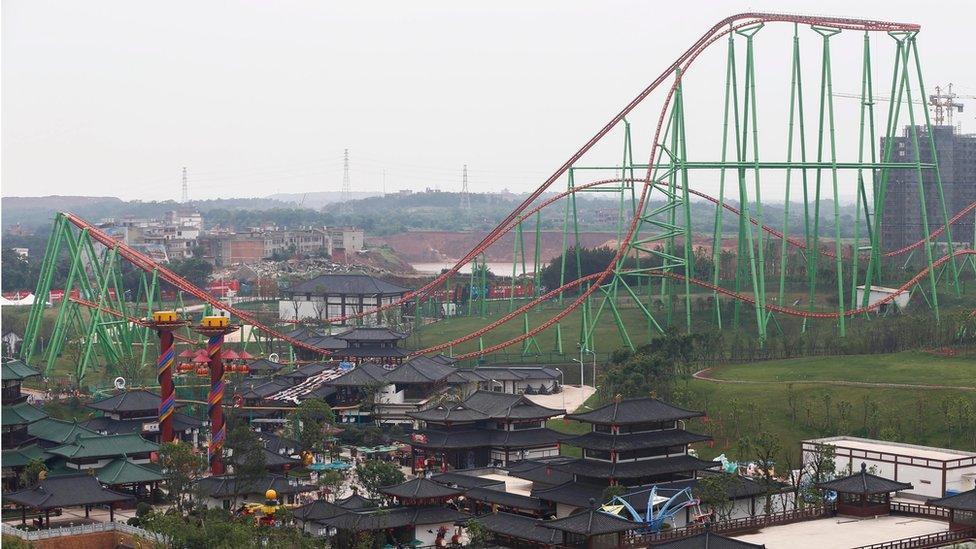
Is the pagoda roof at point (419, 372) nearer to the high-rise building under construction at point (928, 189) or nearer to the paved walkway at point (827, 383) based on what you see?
the paved walkway at point (827, 383)

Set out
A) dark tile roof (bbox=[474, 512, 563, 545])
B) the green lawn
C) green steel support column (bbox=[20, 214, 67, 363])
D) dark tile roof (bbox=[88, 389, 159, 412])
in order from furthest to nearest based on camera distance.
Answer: green steel support column (bbox=[20, 214, 67, 363]) → dark tile roof (bbox=[88, 389, 159, 412]) → the green lawn → dark tile roof (bbox=[474, 512, 563, 545])

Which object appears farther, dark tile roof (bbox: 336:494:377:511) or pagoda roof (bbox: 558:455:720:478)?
dark tile roof (bbox: 336:494:377:511)

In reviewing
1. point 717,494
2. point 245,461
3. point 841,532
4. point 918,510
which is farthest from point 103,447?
point 918,510

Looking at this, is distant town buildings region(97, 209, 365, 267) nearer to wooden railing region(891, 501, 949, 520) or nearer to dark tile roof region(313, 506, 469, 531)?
dark tile roof region(313, 506, 469, 531)

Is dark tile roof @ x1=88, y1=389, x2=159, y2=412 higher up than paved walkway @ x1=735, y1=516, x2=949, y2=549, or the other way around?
dark tile roof @ x1=88, y1=389, x2=159, y2=412

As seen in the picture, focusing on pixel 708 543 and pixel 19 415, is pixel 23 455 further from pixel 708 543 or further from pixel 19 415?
pixel 708 543

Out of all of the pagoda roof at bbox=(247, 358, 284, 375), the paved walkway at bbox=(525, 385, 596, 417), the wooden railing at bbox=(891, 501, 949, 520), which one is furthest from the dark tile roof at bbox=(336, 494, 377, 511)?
the pagoda roof at bbox=(247, 358, 284, 375)

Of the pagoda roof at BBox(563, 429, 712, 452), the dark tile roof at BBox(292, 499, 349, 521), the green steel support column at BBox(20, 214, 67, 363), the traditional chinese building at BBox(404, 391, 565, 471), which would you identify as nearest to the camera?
the dark tile roof at BBox(292, 499, 349, 521)
